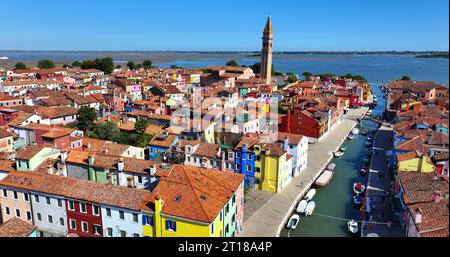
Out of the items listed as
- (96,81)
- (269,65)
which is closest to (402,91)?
(269,65)

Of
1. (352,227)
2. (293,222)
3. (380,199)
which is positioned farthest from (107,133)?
(380,199)

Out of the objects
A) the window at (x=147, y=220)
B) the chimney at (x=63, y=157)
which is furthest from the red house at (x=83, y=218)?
the chimney at (x=63, y=157)

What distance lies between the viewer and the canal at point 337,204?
9.08 m

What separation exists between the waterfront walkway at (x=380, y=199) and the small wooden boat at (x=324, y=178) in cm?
130

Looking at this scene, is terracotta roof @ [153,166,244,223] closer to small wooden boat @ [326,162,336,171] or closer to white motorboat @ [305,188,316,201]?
white motorboat @ [305,188,316,201]

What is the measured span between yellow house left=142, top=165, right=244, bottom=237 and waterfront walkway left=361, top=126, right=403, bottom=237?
3.72 m

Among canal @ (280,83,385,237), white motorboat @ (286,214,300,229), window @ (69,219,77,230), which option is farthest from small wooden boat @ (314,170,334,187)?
window @ (69,219,77,230)

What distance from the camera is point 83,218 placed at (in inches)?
288

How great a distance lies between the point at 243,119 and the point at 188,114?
272 cm

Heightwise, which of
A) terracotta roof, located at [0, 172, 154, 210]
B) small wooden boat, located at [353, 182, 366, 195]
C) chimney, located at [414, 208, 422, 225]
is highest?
chimney, located at [414, 208, 422, 225]

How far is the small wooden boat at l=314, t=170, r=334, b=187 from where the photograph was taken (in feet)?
39.0

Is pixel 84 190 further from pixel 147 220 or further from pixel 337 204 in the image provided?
pixel 337 204
